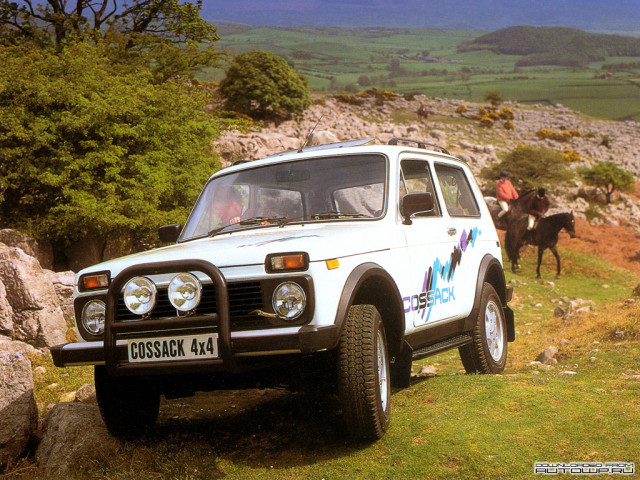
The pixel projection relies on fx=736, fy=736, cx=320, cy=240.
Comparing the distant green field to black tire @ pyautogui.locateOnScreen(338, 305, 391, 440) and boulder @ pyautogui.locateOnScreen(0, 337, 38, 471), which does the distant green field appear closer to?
boulder @ pyautogui.locateOnScreen(0, 337, 38, 471)

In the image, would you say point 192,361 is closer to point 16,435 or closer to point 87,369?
point 16,435

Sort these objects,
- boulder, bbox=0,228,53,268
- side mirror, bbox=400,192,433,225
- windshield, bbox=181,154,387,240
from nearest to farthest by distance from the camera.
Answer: side mirror, bbox=400,192,433,225 → windshield, bbox=181,154,387,240 → boulder, bbox=0,228,53,268

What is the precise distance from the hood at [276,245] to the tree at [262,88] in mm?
37876

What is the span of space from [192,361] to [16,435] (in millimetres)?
2418

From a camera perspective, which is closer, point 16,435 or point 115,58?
point 16,435

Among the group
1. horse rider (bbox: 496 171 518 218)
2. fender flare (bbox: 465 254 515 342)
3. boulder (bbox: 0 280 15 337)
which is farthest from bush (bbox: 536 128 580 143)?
boulder (bbox: 0 280 15 337)

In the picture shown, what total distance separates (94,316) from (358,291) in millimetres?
1776

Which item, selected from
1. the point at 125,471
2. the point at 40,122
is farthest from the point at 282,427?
the point at 40,122

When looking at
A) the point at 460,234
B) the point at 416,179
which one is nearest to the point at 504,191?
the point at 460,234

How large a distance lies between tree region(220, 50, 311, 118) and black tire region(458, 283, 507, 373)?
3593 cm

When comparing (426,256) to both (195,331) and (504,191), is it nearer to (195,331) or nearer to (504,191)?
(195,331)

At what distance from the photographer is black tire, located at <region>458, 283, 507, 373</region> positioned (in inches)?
281

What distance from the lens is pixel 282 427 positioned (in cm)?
550

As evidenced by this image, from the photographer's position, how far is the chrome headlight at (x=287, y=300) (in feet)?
14.3
